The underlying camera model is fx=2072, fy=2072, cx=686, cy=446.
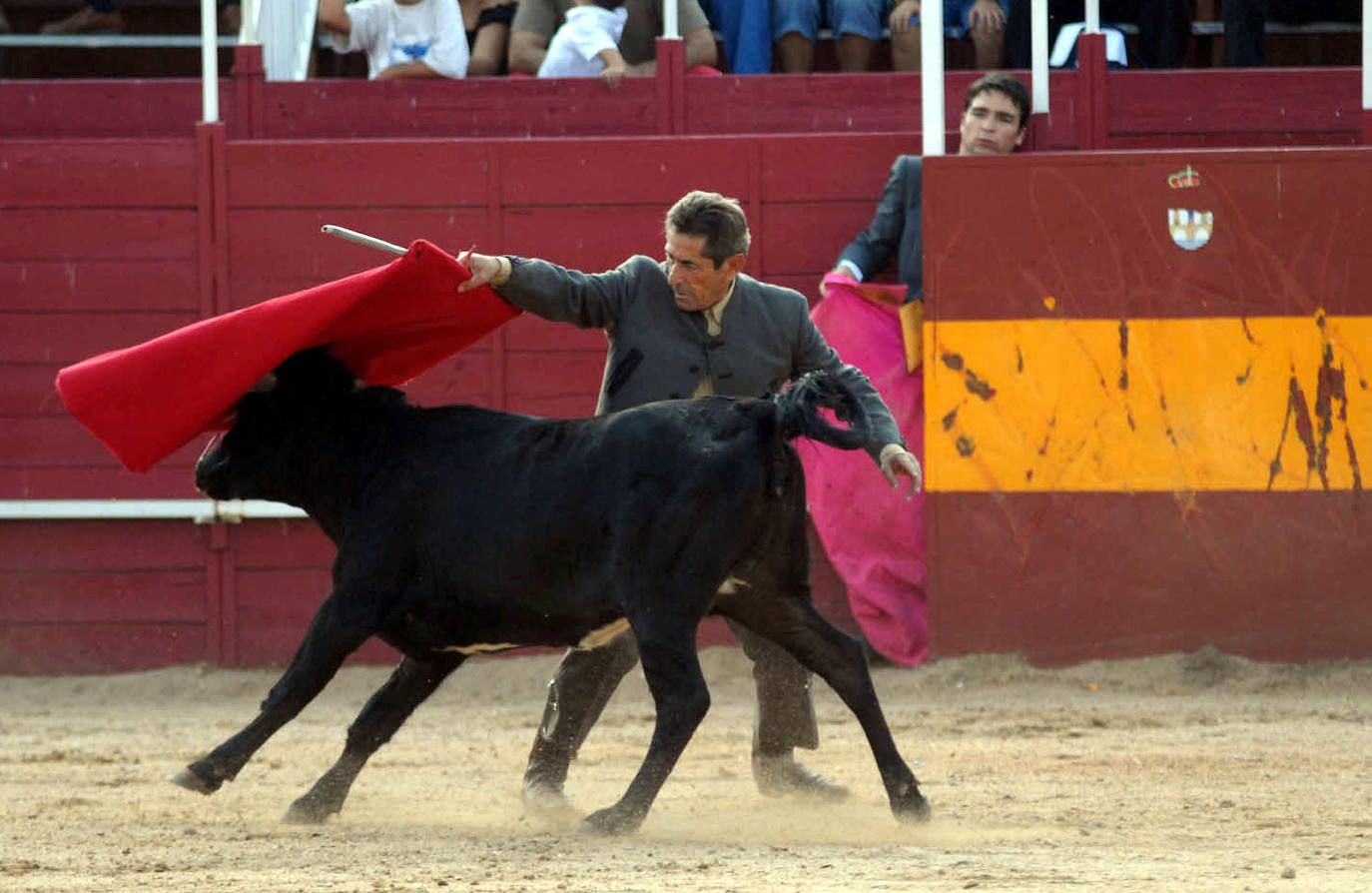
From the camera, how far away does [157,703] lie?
7.46 m

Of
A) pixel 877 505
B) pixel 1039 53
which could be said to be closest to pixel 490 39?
pixel 1039 53

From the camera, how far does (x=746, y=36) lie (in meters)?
8.76

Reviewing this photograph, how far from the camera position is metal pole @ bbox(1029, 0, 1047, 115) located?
7566 mm

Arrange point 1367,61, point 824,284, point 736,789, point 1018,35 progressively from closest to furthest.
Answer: point 736,789
point 1367,61
point 824,284
point 1018,35

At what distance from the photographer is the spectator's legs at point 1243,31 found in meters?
8.79

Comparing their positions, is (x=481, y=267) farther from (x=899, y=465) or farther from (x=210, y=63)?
(x=210, y=63)

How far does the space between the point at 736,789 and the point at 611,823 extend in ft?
3.63

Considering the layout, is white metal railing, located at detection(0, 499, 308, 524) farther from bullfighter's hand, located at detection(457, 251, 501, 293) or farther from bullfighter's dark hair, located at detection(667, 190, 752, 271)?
bullfighter's dark hair, located at detection(667, 190, 752, 271)

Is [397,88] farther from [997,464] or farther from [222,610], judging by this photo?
[997,464]

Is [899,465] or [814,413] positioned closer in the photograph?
[814,413]

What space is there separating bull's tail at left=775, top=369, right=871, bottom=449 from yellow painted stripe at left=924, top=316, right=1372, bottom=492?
2.61 metres

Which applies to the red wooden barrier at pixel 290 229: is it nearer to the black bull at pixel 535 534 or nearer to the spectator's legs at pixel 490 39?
the spectator's legs at pixel 490 39

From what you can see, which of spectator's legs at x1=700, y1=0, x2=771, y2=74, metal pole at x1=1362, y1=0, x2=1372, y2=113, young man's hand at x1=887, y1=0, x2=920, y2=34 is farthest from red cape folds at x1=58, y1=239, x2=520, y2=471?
young man's hand at x1=887, y1=0, x2=920, y2=34

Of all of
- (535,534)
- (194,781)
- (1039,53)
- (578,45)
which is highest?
(578,45)
